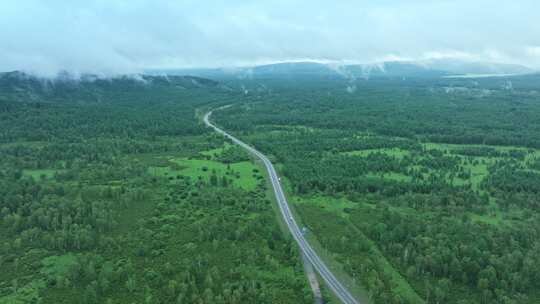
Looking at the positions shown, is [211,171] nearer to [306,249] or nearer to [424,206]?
[306,249]

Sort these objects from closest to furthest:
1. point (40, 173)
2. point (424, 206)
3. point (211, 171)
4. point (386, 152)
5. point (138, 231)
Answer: point (138, 231) < point (424, 206) < point (40, 173) < point (211, 171) < point (386, 152)

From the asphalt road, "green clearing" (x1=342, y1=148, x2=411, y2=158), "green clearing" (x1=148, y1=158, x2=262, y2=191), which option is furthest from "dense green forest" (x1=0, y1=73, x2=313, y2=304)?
"green clearing" (x1=342, y1=148, x2=411, y2=158)

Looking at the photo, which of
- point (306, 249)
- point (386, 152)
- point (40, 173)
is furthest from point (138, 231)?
point (386, 152)

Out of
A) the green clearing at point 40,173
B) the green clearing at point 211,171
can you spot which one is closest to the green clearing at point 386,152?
the green clearing at point 211,171

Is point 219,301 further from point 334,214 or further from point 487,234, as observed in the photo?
point 487,234

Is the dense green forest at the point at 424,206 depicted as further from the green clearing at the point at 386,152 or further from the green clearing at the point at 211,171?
the green clearing at the point at 211,171

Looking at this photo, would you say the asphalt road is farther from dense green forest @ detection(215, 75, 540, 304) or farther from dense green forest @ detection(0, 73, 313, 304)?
dense green forest @ detection(0, 73, 313, 304)
